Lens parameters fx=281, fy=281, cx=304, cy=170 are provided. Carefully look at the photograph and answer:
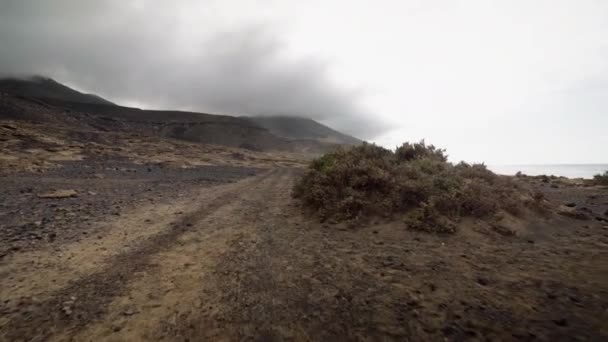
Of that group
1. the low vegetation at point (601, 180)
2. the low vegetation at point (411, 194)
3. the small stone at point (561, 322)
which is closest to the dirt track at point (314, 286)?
the small stone at point (561, 322)

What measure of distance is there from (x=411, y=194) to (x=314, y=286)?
4.21m

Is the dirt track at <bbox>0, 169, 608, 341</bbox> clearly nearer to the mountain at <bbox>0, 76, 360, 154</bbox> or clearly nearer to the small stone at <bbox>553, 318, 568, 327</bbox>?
the small stone at <bbox>553, 318, 568, 327</bbox>

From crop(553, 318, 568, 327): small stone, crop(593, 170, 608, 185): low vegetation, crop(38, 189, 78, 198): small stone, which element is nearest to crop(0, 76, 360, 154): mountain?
crop(593, 170, 608, 185): low vegetation

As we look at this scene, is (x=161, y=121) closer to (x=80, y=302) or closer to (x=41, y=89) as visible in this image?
(x=41, y=89)

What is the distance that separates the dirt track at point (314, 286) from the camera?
2934 mm

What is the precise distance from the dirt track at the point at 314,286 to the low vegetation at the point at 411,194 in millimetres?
631

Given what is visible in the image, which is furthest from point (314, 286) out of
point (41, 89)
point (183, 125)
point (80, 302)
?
point (41, 89)

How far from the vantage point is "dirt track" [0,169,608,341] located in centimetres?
293

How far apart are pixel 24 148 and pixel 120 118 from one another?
76.2 metres

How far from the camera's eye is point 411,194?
23.1ft

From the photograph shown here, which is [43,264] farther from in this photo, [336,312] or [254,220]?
[336,312]

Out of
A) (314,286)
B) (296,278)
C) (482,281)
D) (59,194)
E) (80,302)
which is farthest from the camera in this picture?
(59,194)

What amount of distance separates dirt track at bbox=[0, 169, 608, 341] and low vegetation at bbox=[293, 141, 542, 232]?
63 cm

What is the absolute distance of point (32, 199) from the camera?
360 inches
